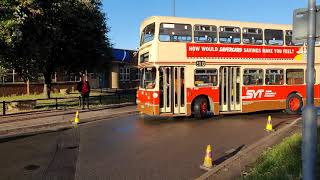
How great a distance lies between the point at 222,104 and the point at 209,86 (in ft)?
3.65

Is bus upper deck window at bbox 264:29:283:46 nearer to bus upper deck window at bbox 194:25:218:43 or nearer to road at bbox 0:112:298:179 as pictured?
bus upper deck window at bbox 194:25:218:43

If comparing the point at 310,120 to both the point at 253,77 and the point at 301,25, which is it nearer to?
the point at 301,25

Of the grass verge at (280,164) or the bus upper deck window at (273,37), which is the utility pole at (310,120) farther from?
the bus upper deck window at (273,37)

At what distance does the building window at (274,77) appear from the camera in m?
19.3

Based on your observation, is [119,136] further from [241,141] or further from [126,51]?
[126,51]

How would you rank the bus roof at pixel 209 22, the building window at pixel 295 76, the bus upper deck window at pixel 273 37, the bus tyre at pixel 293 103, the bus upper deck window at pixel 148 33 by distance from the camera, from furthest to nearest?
the bus tyre at pixel 293 103
the building window at pixel 295 76
the bus upper deck window at pixel 273 37
the bus upper deck window at pixel 148 33
the bus roof at pixel 209 22

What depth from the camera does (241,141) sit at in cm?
1255

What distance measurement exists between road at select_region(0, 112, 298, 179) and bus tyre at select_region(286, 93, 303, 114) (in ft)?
8.01

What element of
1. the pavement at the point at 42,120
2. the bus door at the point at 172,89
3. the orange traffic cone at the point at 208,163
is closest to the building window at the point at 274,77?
the bus door at the point at 172,89

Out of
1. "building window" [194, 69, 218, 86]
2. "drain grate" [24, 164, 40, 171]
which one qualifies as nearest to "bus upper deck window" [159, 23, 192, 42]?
"building window" [194, 69, 218, 86]

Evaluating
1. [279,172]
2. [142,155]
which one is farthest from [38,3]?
[279,172]

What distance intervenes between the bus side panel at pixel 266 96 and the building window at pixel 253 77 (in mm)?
226

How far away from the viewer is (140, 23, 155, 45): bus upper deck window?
56.4 feet

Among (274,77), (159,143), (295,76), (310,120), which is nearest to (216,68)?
(274,77)
